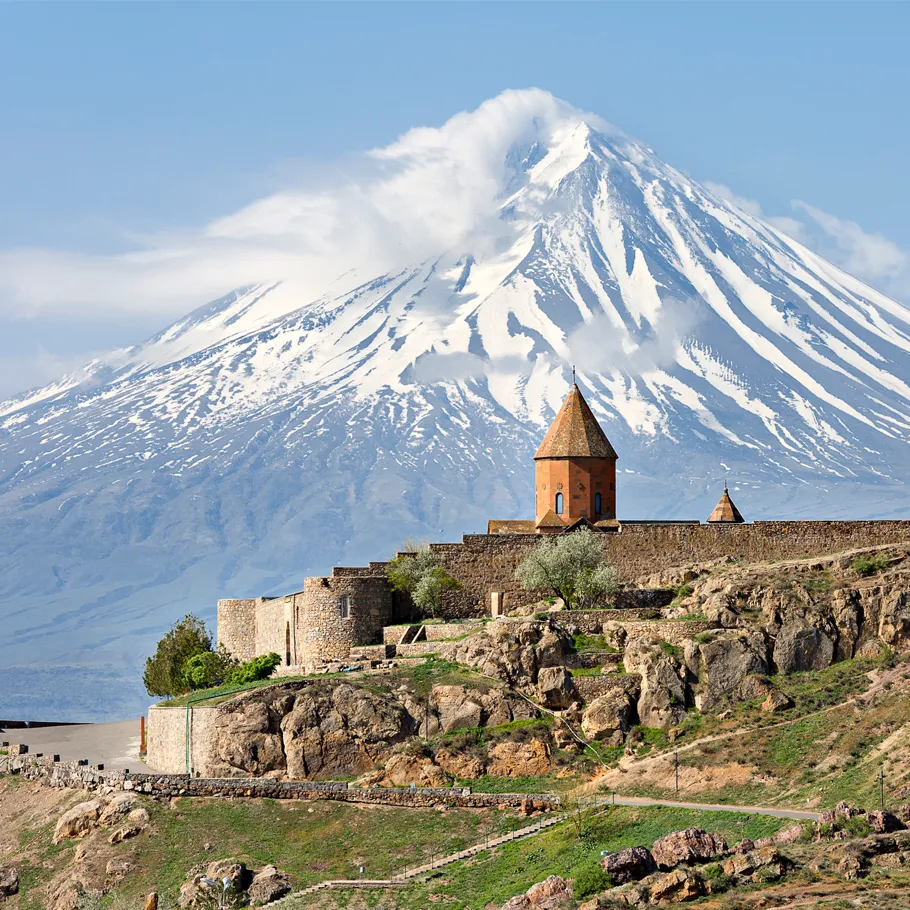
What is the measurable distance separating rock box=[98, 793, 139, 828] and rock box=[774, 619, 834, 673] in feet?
65.1

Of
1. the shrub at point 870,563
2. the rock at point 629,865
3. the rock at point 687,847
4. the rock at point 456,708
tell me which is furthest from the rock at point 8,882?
the shrub at point 870,563

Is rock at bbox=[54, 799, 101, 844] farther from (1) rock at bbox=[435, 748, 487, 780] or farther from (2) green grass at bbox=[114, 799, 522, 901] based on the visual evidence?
(1) rock at bbox=[435, 748, 487, 780]

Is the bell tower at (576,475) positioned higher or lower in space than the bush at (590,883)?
higher

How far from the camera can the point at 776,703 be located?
172 feet

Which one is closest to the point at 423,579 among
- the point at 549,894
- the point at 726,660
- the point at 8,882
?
the point at 726,660

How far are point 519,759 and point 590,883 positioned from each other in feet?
44.4

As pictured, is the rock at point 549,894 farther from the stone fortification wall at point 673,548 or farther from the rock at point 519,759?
the stone fortification wall at point 673,548

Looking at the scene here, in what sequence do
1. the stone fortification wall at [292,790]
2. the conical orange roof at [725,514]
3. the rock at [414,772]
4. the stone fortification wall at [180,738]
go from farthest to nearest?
the conical orange roof at [725,514] < the stone fortification wall at [180,738] < the rock at [414,772] < the stone fortification wall at [292,790]

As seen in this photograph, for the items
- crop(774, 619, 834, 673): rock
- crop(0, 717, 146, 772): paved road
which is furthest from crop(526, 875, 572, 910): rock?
crop(0, 717, 146, 772): paved road

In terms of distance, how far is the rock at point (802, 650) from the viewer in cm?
5462

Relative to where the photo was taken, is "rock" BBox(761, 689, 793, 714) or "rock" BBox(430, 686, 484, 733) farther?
"rock" BBox(430, 686, 484, 733)

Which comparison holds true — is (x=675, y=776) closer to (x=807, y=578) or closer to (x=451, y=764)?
(x=451, y=764)

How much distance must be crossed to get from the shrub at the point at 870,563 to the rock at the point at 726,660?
4.81m

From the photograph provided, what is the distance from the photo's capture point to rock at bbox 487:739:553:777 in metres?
52.2
